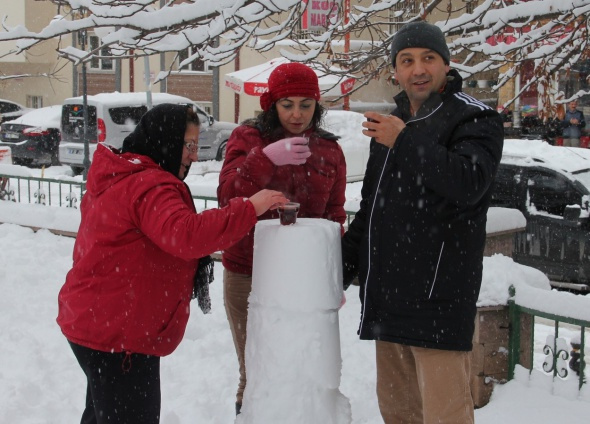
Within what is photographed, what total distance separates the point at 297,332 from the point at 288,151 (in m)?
0.81

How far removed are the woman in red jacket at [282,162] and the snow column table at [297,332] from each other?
0.40m

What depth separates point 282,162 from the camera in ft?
10.6

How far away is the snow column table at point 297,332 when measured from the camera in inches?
113

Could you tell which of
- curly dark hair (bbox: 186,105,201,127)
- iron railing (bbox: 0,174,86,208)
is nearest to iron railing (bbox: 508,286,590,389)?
curly dark hair (bbox: 186,105,201,127)

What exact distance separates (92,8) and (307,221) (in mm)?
2036

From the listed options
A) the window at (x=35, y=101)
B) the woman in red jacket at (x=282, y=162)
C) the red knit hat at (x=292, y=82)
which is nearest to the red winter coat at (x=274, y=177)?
the woman in red jacket at (x=282, y=162)

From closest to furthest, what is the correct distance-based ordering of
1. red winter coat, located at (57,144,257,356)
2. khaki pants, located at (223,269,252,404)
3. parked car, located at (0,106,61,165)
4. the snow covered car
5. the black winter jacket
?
the black winter jacket < red winter coat, located at (57,144,257,356) < khaki pants, located at (223,269,252,404) < the snow covered car < parked car, located at (0,106,61,165)

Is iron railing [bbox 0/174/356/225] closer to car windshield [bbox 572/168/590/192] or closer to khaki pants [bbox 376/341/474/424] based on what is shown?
car windshield [bbox 572/168/590/192]

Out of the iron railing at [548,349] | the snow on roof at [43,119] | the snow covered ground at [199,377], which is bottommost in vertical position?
the snow covered ground at [199,377]

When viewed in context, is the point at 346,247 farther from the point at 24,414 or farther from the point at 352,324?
the point at 352,324

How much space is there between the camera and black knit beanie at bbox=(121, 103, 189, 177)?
2.87m

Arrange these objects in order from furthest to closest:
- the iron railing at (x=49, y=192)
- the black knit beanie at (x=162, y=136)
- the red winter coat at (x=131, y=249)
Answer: the iron railing at (x=49, y=192)
the black knit beanie at (x=162, y=136)
the red winter coat at (x=131, y=249)

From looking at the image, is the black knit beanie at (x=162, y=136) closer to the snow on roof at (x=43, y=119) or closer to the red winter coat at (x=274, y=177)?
the red winter coat at (x=274, y=177)

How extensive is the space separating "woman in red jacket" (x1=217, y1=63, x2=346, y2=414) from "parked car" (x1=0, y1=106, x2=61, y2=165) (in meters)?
16.6
